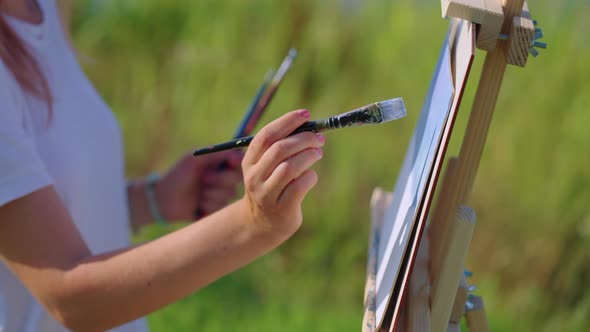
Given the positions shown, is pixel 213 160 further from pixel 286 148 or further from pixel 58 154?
pixel 286 148

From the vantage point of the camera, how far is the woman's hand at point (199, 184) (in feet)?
4.58

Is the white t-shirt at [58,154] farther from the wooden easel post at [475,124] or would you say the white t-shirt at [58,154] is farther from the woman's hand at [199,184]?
the wooden easel post at [475,124]

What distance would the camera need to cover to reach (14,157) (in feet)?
3.07

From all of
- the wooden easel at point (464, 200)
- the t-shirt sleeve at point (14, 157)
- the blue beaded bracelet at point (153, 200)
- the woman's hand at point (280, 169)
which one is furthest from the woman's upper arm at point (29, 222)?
the blue beaded bracelet at point (153, 200)

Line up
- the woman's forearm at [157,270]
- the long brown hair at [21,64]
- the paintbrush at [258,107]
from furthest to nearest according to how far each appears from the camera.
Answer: the paintbrush at [258,107], the long brown hair at [21,64], the woman's forearm at [157,270]

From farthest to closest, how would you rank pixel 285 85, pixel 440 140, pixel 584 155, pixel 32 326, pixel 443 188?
pixel 285 85, pixel 584 155, pixel 32 326, pixel 443 188, pixel 440 140

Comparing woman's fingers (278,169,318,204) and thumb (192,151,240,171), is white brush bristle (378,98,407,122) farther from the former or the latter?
thumb (192,151,240,171)

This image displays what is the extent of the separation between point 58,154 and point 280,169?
1.50ft

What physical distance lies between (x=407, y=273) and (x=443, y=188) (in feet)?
0.98

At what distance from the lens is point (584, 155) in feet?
7.98

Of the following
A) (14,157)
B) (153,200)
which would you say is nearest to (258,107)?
(153,200)

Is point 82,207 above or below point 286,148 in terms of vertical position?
below

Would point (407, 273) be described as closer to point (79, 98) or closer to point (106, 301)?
point (106, 301)

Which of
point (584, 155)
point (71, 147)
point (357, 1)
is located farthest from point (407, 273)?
point (357, 1)
